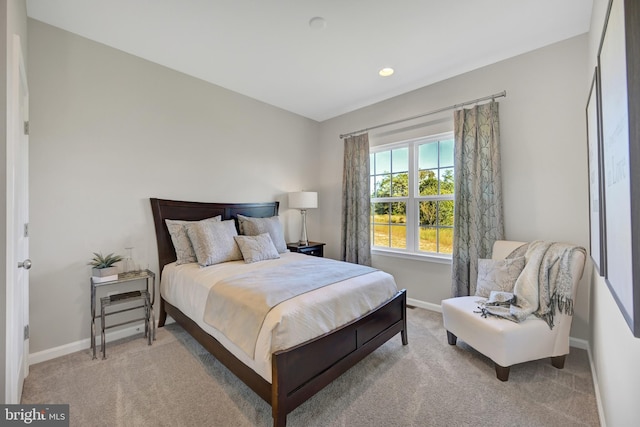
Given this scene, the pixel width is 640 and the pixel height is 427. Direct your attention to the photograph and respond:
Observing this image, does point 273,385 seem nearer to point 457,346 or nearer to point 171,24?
point 457,346

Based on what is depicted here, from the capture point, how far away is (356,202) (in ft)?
12.9

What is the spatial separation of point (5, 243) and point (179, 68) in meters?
2.37

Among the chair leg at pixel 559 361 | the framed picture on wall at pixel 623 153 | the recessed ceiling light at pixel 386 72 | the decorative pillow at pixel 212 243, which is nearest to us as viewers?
the framed picture on wall at pixel 623 153

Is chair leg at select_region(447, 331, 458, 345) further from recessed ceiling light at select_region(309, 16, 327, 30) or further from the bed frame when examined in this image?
recessed ceiling light at select_region(309, 16, 327, 30)

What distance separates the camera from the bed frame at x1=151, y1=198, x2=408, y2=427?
148 centimetres

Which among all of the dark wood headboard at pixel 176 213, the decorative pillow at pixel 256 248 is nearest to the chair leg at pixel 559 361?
the decorative pillow at pixel 256 248

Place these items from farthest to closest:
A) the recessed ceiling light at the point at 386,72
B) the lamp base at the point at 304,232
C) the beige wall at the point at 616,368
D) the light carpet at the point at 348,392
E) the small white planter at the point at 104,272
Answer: the lamp base at the point at 304,232, the recessed ceiling light at the point at 386,72, the small white planter at the point at 104,272, the light carpet at the point at 348,392, the beige wall at the point at 616,368

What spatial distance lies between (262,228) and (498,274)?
2506 millimetres

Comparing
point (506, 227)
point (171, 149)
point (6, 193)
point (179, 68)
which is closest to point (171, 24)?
point (179, 68)

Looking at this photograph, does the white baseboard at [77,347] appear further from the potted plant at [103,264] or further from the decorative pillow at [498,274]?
the decorative pillow at [498,274]

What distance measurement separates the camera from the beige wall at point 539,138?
93.2 inches

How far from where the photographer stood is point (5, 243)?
4.40 ft

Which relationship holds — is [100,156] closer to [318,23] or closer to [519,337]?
[318,23]

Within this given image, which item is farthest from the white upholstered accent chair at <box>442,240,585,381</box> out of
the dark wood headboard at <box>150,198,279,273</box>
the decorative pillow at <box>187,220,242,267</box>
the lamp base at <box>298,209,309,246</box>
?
the dark wood headboard at <box>150,198,279,273</box>
